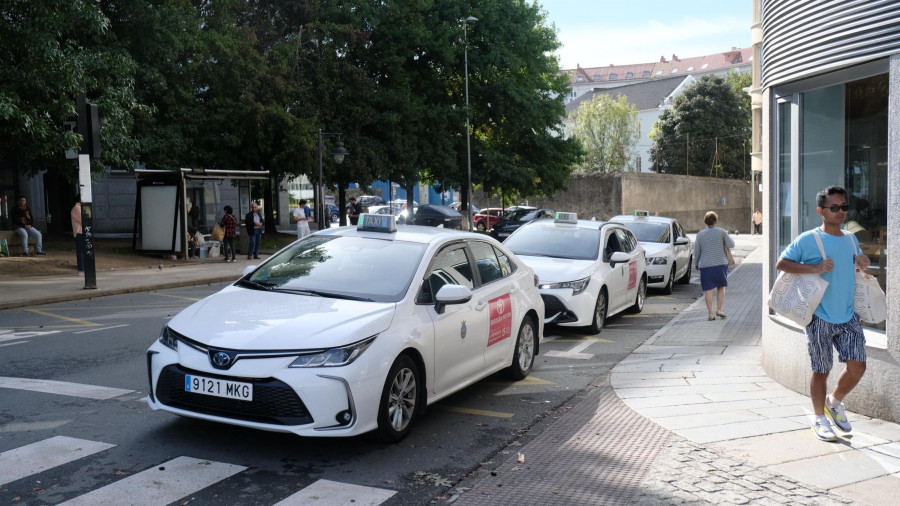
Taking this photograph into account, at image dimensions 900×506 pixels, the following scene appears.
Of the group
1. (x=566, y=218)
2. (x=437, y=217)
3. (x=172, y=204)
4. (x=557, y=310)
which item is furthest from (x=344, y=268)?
(x=437, y=217)

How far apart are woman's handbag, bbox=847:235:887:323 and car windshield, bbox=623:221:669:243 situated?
40.7 ft

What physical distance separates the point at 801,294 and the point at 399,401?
9.51 feet

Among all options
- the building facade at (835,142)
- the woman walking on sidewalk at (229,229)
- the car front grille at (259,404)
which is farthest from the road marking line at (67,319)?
the woman walking on sidewalk at (229,229)

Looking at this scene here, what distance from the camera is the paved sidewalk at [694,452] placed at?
190 inches

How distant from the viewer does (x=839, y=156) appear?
7.27m

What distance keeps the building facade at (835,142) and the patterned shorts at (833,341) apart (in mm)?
631

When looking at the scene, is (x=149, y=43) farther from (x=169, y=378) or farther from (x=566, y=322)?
(x=169, y=378)

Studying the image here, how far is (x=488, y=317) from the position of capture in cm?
712

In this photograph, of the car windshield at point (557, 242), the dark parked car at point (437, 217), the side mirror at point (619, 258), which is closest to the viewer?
the side mirror at point (619, 258)

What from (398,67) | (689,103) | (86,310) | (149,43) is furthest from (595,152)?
(86,310)

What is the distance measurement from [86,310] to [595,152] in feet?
180

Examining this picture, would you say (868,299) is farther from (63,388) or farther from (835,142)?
(63,388)

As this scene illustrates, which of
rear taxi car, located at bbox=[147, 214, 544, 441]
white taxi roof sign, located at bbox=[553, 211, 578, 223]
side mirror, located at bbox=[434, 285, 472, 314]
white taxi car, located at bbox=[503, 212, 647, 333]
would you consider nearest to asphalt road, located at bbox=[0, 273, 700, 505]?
rear taxi car, located at bbox=[147, 214, 544, 441]

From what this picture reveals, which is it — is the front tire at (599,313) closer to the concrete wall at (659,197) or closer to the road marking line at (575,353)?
the road marking line at (575,353)
